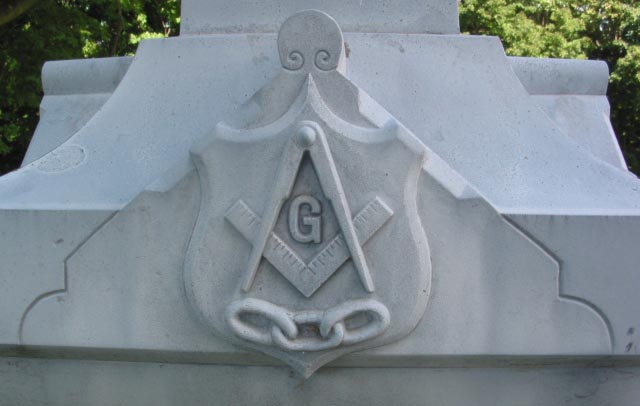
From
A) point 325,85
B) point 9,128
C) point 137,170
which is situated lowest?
point 9,128

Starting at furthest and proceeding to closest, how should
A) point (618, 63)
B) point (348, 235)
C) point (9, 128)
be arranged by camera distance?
point (618, 63) < point (9, 128) < point (348, 235)

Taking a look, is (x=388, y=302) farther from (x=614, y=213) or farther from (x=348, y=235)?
(x=614, y=213)

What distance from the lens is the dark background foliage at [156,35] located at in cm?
781

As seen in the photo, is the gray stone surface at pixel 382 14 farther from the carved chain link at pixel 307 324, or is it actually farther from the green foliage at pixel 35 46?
the green foliage at pixel 35 46

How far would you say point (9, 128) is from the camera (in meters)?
8.83

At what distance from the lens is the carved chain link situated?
2.26 m

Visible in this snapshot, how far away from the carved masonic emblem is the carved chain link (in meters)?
0.06

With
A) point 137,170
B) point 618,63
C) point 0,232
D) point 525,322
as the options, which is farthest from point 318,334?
point 618,63

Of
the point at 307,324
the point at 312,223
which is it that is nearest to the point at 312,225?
the point at 312,223

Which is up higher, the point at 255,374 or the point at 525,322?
the point at 525,322

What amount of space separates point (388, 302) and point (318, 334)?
0.23 metres

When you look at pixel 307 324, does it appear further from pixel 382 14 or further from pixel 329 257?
pixel 382 14

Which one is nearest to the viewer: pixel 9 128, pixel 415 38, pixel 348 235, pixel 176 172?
pixel 348 235

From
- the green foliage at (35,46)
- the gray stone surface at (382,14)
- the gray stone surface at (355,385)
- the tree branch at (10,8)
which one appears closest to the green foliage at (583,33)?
the green foliage at (35,46)
